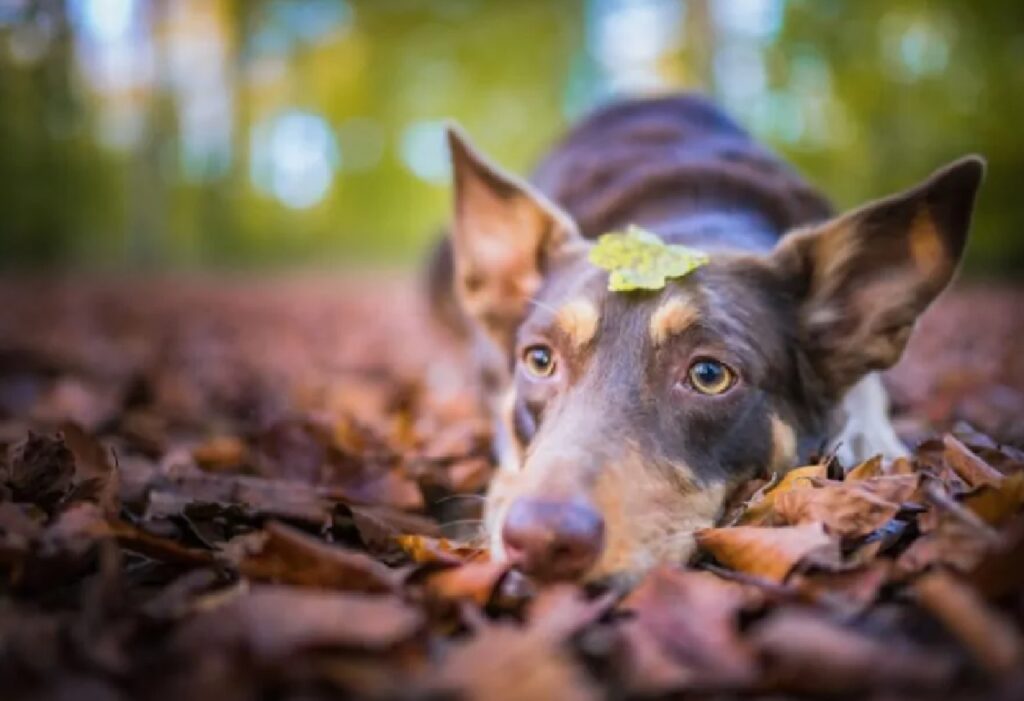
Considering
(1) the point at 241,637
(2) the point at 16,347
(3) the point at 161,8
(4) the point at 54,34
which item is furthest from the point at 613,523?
(3) the point at 161,8

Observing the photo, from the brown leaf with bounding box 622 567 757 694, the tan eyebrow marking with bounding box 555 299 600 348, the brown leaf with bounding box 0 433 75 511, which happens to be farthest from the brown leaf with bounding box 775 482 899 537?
the brown leaf with bounding box 0 433 75 511

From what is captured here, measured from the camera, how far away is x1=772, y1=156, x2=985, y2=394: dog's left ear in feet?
10.8

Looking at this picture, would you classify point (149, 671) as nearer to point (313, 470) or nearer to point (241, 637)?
point (241, 637)

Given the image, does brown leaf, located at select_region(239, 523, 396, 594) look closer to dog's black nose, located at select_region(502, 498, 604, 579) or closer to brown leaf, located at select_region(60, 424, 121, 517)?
dog's black nose, located at select_region(502, 498, 604, 579)

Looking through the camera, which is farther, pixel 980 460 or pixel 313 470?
pixel 313 470

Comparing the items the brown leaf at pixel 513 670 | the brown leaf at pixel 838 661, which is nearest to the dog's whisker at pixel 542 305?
the brown leaf at pixel 513 670

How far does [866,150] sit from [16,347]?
11943 mm

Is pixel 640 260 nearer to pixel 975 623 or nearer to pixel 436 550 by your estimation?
pixel 436 550

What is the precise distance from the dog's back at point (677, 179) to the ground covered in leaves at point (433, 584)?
1285mm

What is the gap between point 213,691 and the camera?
1.52 metres

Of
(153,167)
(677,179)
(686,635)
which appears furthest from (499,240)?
(153,167)

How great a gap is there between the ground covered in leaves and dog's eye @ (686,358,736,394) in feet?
1.03

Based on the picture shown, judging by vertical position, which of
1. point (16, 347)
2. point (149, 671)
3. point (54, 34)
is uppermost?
point (54, 34)

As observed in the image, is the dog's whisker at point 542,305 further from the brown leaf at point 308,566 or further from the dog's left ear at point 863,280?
the brown leaf at point 308,566
